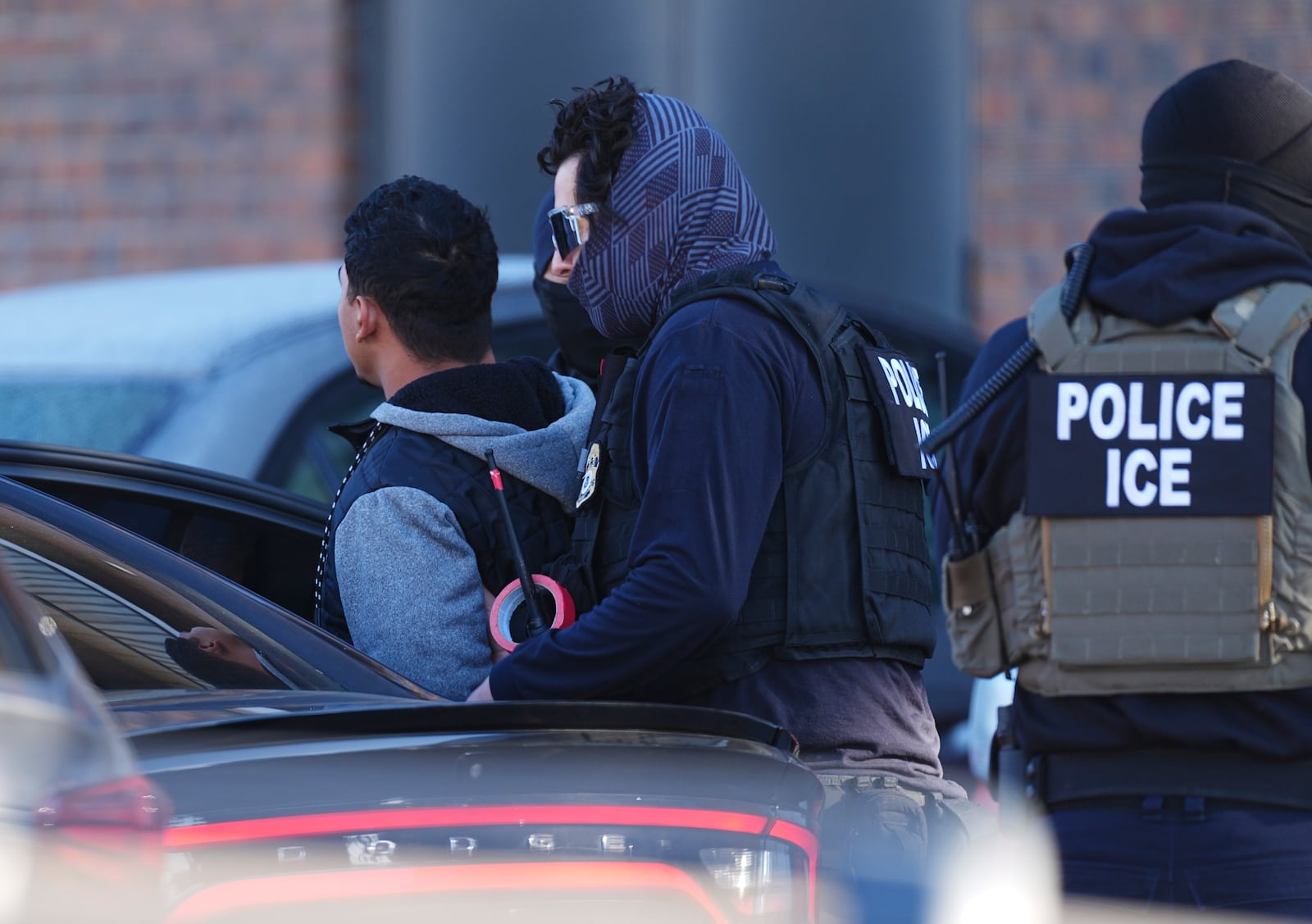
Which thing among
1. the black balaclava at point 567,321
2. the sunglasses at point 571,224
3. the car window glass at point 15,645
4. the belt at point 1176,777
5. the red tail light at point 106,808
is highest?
the black balaclava at point 567,321

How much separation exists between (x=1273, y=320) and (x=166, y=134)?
5.86 metres

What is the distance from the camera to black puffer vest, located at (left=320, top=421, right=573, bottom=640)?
252cm

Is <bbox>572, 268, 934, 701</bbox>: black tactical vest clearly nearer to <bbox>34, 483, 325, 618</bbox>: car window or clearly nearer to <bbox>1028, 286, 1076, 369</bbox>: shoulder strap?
<bbox>1028, 286, 1076, 369</bbox>: shoulder strap

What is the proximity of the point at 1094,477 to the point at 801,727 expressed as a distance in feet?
Result: 1.59

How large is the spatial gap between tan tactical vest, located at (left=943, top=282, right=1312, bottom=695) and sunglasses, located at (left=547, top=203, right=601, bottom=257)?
630 mm

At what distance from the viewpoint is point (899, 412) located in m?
2.41

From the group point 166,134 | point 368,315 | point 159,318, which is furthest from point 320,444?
point 166,134

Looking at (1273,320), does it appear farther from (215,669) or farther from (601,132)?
(215,669)

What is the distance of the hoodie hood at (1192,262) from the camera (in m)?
2.18

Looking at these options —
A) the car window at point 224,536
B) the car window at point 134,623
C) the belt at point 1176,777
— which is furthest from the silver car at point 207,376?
the belt at point 1176,777

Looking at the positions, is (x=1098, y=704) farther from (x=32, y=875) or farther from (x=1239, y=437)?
(x=32, y=875)

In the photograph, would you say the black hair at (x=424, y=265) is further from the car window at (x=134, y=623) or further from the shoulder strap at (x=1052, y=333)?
the shoulder strap at (x=1052, y=333)

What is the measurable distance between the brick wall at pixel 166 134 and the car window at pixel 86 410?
3409 millimetres

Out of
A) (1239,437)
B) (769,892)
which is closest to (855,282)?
(1239,437)
